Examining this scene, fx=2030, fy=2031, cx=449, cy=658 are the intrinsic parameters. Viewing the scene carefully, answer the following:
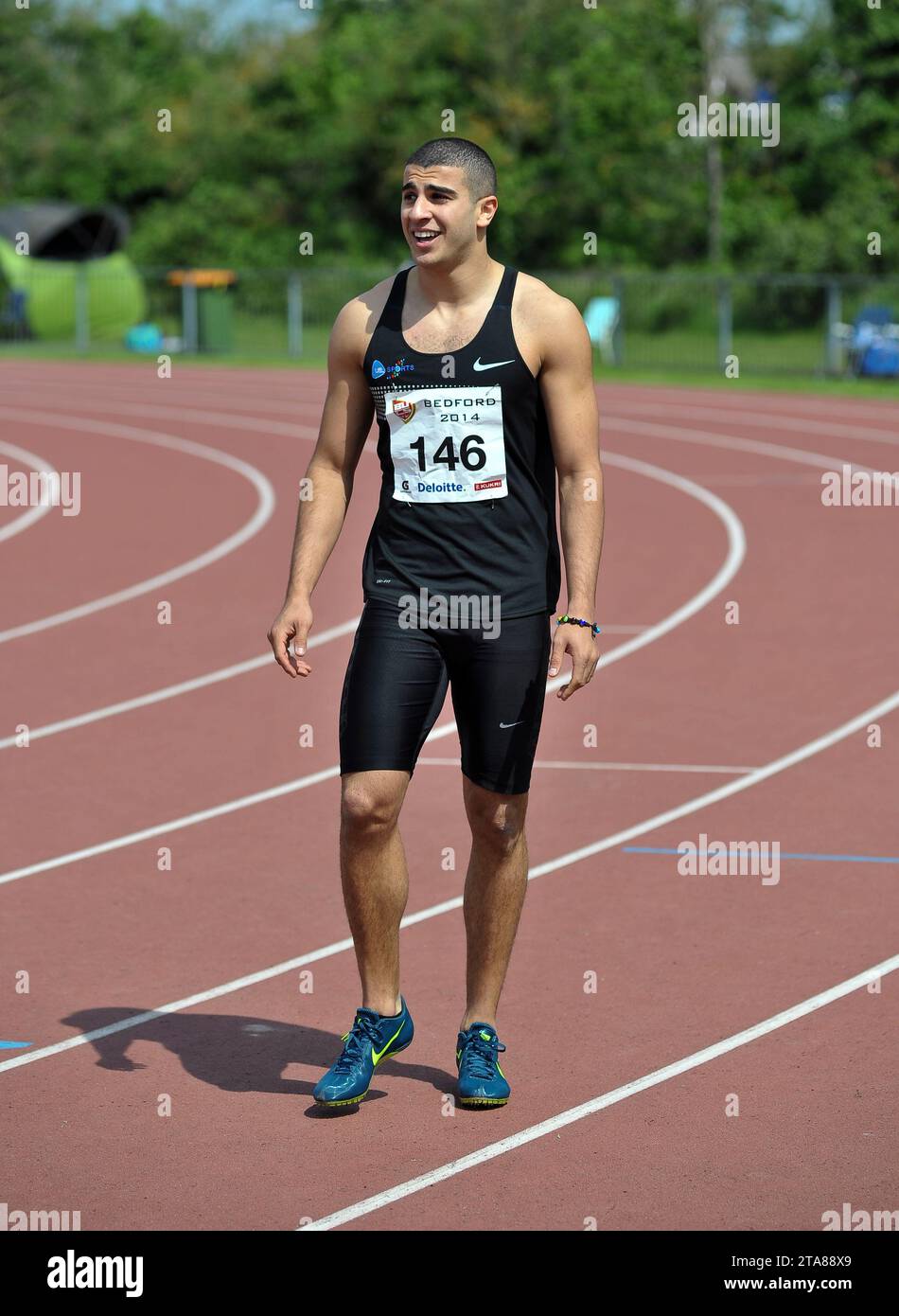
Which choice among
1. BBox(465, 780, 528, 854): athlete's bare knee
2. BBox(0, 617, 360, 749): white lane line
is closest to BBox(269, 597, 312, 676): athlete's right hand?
BBox(465, 780, 528, 854): athlete's bare knee

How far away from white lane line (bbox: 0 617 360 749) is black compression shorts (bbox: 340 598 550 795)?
4512mm

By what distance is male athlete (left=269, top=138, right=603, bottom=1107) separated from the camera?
4.86m

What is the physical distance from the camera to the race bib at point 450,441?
4852mm

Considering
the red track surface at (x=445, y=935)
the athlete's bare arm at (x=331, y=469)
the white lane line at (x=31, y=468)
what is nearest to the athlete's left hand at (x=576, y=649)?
the athlete's bare arm at (x=331, y=469)

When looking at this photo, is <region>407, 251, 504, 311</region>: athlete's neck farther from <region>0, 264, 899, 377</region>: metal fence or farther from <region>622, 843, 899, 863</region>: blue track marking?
<region>0, 264, 899, 377</region>: metal fence

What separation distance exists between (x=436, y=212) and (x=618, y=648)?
21.8 ft

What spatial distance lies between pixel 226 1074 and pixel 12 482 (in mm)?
14753

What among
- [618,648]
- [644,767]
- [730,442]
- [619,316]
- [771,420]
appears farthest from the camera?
[619,316]

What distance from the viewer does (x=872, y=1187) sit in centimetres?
446

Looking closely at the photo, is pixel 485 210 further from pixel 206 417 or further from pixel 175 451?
pixel 206 417

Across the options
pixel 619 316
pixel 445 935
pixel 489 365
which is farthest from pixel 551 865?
pixel 619 316

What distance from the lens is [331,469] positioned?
201 inches
